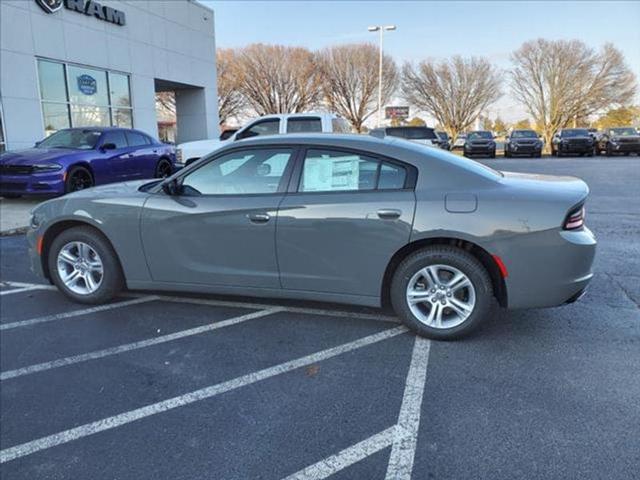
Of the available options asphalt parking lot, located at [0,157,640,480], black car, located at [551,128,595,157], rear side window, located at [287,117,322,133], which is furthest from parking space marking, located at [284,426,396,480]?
black car, located at [551,128,595,157]

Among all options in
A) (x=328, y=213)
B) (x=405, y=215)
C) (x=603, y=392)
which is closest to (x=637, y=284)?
(x=603, y=392)

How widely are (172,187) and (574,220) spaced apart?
3.18 meters

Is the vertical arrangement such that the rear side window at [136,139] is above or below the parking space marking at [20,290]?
above

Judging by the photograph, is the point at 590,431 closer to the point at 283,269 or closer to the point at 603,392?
the point at 603,392

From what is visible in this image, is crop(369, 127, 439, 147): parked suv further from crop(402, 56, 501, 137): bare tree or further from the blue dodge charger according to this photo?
crop(402, 56, 501, 137): bare tree

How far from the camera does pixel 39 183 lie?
9672 mm

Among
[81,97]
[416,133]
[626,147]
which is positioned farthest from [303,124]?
[626,147]

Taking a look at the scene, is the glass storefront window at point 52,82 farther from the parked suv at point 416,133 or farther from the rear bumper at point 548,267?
the rear bumper at point 548,267

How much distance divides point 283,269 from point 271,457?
1712mm

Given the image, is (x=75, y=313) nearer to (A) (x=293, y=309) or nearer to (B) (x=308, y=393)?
(A) (x=293, y=309)

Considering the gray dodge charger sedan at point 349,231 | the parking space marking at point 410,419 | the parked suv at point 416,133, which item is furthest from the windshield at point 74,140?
the parked suv at point 416,133

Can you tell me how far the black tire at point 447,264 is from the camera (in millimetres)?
3549

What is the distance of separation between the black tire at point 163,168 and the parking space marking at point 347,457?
1165cm

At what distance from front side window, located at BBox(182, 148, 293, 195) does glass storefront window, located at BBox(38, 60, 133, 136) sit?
13701 millimetres
